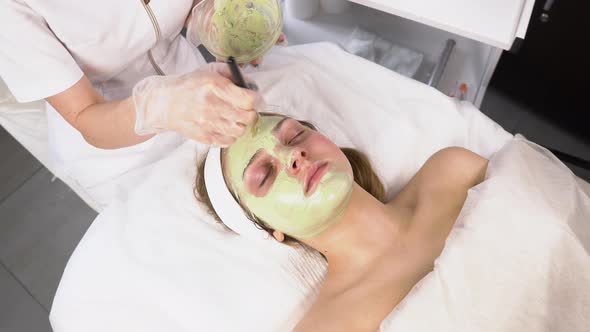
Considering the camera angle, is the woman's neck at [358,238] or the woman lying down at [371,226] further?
the woman's neck at [358,238]

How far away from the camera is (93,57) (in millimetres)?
1020

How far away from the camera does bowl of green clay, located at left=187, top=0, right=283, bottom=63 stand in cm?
97

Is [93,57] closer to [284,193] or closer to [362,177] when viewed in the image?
[284,193]

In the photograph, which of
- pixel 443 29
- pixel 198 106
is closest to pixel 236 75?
pixel 198 106

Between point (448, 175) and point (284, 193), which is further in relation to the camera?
point (448, 175)

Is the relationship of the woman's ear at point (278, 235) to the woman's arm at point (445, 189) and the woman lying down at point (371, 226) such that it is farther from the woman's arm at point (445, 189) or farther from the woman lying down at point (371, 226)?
the woman's arm at point (445, 189)

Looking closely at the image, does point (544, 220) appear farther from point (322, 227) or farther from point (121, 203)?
point (121, 203)

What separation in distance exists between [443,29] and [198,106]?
2.29ft

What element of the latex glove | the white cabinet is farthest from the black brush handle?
the white cabinet

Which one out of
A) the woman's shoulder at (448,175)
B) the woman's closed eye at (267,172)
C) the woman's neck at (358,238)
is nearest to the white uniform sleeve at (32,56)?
the woman's closed eye at (267,172)

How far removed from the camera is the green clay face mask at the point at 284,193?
2.95ft

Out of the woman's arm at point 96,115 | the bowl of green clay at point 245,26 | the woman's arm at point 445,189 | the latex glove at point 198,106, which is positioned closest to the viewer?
the latex glove at point 198,106

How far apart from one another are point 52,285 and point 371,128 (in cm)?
143

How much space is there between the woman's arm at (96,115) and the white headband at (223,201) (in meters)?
0.18
